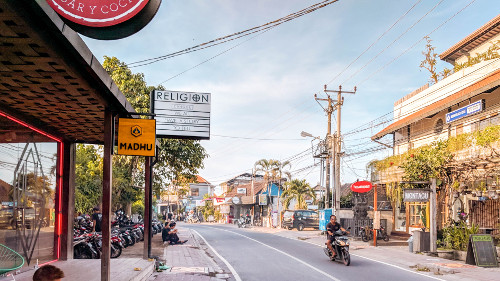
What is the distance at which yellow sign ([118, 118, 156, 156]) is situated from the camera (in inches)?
373

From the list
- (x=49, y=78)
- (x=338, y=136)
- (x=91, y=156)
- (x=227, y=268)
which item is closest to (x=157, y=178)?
(x=91, y=156)

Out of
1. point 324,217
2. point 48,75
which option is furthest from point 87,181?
point 48,75

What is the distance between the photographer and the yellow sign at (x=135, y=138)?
9484mm

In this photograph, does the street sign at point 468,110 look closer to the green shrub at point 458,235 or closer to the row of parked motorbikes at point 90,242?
the green shrub at point 458,235

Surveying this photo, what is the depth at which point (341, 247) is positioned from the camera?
50.2 ft

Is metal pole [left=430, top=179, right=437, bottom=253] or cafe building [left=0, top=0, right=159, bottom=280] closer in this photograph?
cafe building [left=0, top=0, right=159, bottom=280]

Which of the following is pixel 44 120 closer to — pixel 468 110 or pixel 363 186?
pixel 468 110

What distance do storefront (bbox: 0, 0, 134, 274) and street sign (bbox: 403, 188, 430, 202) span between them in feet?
39.3

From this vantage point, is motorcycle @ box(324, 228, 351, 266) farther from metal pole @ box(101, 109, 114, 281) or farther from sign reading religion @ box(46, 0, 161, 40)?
sign reading religion @ box(46, 0, 161, 40)

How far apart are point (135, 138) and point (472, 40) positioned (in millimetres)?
24433

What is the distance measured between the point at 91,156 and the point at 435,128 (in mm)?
19899

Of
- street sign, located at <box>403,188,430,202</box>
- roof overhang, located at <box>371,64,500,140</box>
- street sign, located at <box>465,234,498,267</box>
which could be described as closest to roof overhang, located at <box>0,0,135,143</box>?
street sign, located at <box>465,234,498,267</box>

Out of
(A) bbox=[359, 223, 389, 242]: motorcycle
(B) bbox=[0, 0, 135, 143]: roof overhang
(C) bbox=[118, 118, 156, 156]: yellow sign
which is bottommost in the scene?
(A) bbox=[359, 223, 389, 242]: motorcycle

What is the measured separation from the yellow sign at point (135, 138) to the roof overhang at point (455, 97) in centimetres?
1504
